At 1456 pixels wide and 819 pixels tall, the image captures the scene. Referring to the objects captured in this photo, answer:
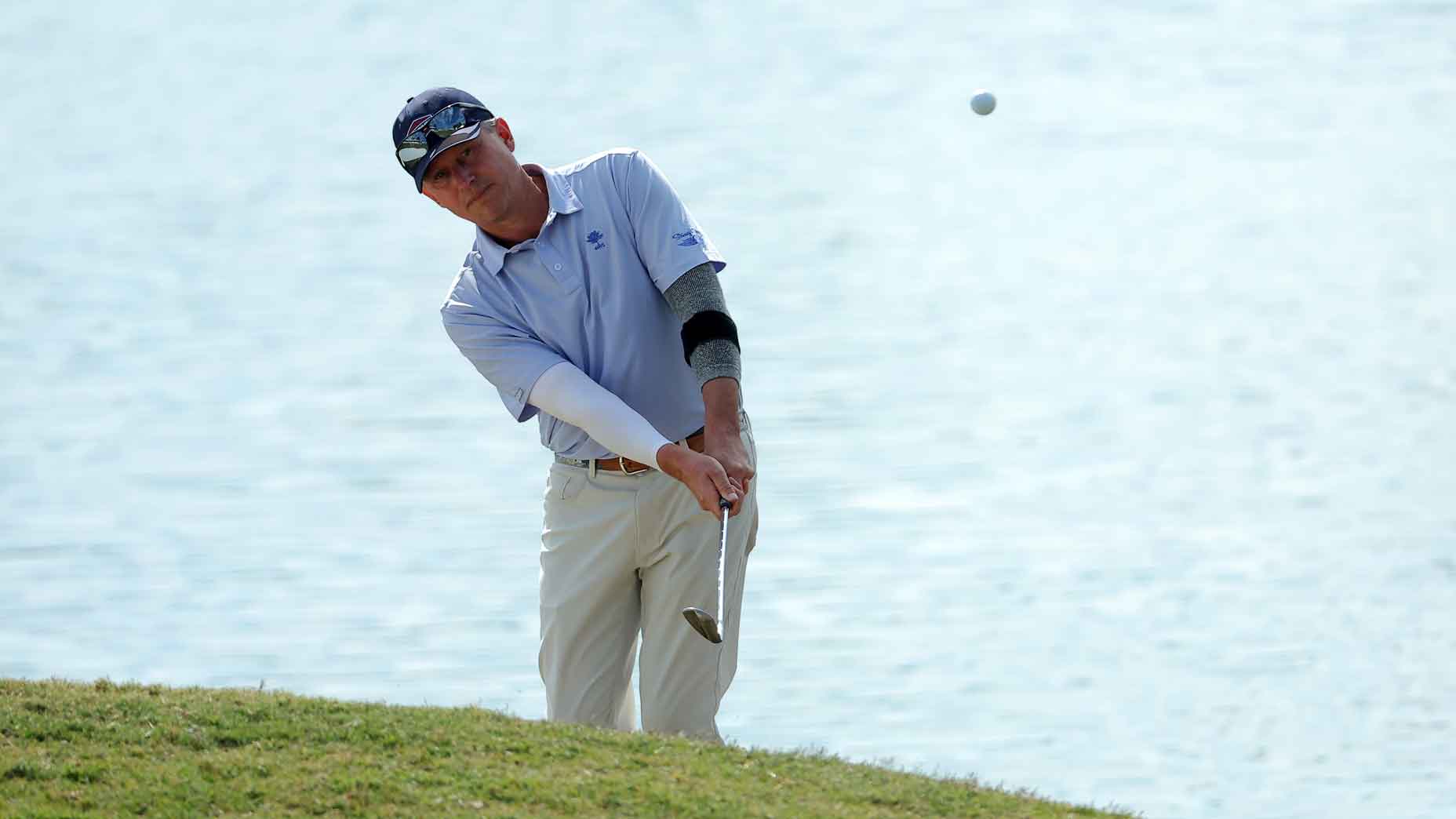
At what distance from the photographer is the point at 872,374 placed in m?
17.7

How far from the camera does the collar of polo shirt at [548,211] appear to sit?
5422 millimetres

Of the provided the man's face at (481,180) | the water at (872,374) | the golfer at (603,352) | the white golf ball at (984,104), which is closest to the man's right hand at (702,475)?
the golfer at (603,352)

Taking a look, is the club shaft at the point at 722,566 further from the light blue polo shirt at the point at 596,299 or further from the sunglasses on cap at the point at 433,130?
the sunglasses on cap at the point at 433,130

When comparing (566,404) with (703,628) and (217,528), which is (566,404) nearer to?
(703,628)

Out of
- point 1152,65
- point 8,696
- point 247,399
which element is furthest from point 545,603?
point 1152,65

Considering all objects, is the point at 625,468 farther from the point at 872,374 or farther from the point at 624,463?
the point at 872,374

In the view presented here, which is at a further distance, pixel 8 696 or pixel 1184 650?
pixel 1184 650

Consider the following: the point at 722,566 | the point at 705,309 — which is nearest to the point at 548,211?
the point at 705,309

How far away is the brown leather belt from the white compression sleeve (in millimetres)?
143

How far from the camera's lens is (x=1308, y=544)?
13836 millimetres

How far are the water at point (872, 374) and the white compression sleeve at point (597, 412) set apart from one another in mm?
3796

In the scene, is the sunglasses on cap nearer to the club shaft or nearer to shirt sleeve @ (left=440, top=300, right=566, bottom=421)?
shirt sleeve @ (left=440, top=300, right=566, bottom=421)

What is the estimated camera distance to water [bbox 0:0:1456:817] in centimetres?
1183

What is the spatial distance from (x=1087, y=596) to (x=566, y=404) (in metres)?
8.18
